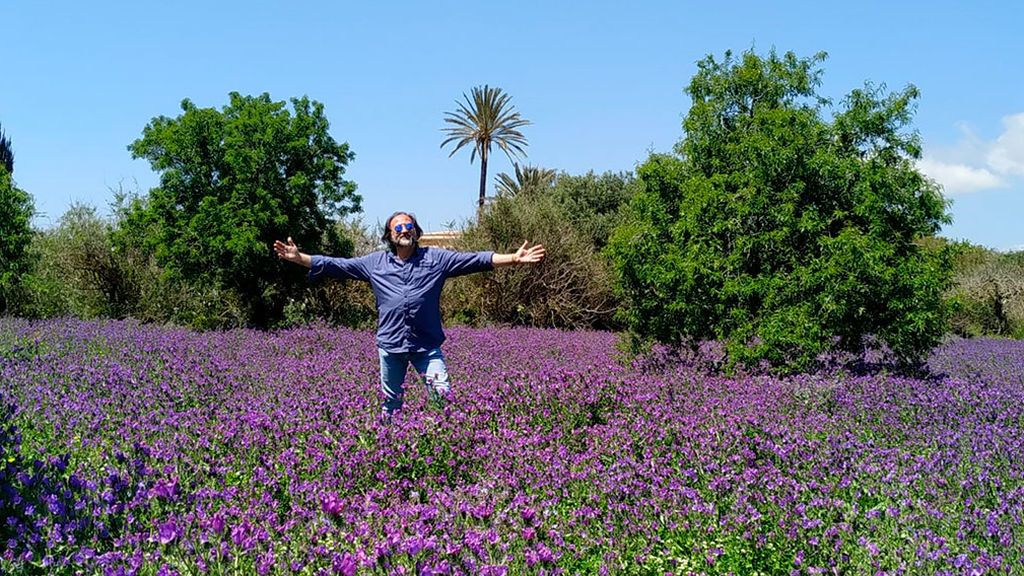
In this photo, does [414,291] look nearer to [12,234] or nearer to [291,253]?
[291,253]

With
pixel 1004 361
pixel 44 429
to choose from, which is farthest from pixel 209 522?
pixel 1004 361

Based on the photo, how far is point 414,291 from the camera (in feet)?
17.3

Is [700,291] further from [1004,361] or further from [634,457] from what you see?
[1004,361]

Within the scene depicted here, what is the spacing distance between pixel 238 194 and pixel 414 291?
10.1 m

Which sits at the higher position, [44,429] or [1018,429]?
[1018,429]

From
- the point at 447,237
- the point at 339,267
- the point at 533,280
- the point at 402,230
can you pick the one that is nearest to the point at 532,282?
the point at 533,280

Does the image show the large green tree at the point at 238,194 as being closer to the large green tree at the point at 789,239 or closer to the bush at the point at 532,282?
the bush at the point at 532,282

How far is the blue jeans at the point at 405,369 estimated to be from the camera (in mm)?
5257

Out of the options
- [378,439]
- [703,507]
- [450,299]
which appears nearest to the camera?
[703,507]

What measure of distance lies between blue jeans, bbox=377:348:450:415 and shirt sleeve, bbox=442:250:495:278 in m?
0.56

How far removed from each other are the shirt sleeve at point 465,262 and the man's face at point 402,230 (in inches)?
9.6

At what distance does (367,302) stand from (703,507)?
15.7 m

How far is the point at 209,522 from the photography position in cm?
287

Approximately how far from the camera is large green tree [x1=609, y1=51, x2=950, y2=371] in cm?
785
